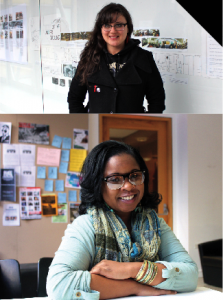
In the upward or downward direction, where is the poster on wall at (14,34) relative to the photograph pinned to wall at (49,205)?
upward

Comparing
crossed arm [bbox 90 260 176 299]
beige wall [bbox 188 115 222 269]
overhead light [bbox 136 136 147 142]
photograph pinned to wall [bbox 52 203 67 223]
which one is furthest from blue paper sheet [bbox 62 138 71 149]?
crossed arm [bbox 90 260 176 299]

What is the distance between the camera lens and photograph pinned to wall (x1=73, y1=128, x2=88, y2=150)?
9.47 feet

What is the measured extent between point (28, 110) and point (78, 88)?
0.20 metres

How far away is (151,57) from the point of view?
1.11 meters

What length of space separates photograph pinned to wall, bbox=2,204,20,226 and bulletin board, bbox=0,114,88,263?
3 cm

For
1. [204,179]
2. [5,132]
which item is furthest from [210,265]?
[5,132]

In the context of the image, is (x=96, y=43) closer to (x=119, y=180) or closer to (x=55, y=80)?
(x=55, y=80)

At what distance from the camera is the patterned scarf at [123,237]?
2.44 feet

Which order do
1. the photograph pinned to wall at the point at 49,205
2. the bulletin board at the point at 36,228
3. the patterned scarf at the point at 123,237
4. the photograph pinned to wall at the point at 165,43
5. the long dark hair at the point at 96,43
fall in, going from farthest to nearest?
the photograph pinned to wall at the point at 49,205 → the bulletin board at the point at 36,228 → the photograph pinned to wall at the point at 165,43 → the long dark hair at the point at 96,43 → the patterned scarf at the point at 123,237

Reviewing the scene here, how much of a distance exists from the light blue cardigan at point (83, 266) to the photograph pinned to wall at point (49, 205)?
2.07m

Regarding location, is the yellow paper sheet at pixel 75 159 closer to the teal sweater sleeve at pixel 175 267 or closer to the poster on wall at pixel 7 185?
the poster on wall at pixel 7 185

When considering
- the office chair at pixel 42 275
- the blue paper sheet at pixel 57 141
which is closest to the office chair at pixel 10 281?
the office chair at pixel 42 275

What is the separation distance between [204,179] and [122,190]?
2.98 metres

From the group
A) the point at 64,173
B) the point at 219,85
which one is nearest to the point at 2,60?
the point at 219,85
